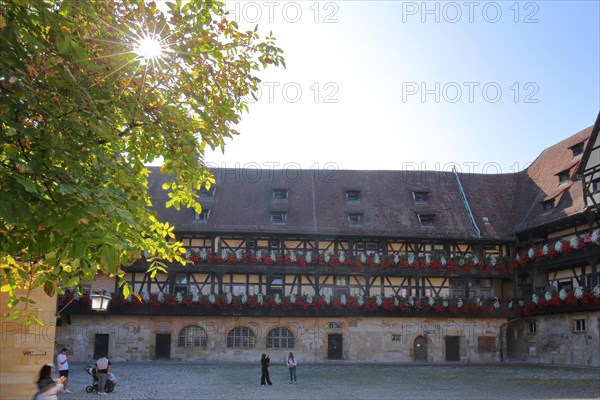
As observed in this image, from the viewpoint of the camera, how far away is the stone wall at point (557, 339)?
92.7ft

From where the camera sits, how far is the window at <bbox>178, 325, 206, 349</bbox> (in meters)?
33.9

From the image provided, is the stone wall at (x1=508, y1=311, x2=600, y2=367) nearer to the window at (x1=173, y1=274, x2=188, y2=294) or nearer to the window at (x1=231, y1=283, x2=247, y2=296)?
the window at (x1=231, y1=283, x2=247, y2=296)

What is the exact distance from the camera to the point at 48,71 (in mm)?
6160

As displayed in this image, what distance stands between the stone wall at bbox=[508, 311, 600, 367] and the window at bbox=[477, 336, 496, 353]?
1240 millimetres

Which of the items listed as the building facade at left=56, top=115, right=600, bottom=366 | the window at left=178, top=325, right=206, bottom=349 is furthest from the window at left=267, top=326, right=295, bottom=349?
the window at left=178, top=325, right=206, bottom=349

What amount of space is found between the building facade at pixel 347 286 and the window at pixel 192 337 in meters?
0.05

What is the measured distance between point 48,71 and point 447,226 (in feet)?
102

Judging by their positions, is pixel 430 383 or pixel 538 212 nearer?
pixel 430 383

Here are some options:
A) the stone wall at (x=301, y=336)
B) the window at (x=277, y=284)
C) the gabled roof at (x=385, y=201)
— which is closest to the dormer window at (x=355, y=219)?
the gabled roof at (x=385, y=201)

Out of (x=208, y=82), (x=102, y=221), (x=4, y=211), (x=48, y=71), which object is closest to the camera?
(x=4, y=211)

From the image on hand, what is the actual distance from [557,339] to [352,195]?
1324 centimetres

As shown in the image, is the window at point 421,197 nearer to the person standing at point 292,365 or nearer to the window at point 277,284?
the window at point 277,284

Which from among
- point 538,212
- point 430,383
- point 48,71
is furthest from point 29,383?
point 538,212

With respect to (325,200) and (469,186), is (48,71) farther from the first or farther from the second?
(469,186)
